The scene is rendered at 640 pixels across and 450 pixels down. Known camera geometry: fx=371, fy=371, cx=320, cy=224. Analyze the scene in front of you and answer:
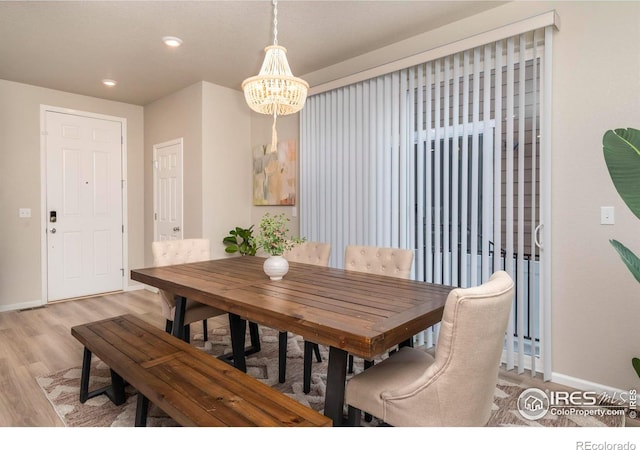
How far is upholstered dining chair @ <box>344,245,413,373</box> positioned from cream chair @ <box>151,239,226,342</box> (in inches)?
38.9

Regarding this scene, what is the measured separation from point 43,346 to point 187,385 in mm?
2523

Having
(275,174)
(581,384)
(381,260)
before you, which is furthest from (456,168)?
(275,174)

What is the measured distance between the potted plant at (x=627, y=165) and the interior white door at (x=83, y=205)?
5440 millimetres

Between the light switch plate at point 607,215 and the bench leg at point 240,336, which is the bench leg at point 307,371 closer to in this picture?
the bench leg at point 240,336

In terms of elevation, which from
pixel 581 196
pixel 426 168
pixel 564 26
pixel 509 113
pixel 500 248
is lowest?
pixel 500 248

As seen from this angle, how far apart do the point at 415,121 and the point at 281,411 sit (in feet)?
8.54

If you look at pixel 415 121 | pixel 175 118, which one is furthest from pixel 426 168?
pixel 175 118

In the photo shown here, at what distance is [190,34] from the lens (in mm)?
3166

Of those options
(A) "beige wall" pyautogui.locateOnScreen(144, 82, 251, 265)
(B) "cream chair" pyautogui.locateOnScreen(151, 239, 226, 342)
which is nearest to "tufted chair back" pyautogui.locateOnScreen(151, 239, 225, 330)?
(B) "cream chair" pyautogui.locateOnScreen(151, 239, 226, 342)

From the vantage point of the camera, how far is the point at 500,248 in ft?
8.84

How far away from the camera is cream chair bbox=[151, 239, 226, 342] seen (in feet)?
8.68

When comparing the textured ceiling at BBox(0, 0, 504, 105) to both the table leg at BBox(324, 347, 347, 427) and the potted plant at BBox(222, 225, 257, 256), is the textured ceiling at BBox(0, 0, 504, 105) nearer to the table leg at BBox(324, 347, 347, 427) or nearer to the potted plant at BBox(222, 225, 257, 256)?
the potted plant at BBox(222, 225, 257, 256)

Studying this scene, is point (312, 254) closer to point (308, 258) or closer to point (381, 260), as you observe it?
point (308, 258)

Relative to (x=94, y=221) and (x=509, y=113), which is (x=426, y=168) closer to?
(x=509, y=113)
